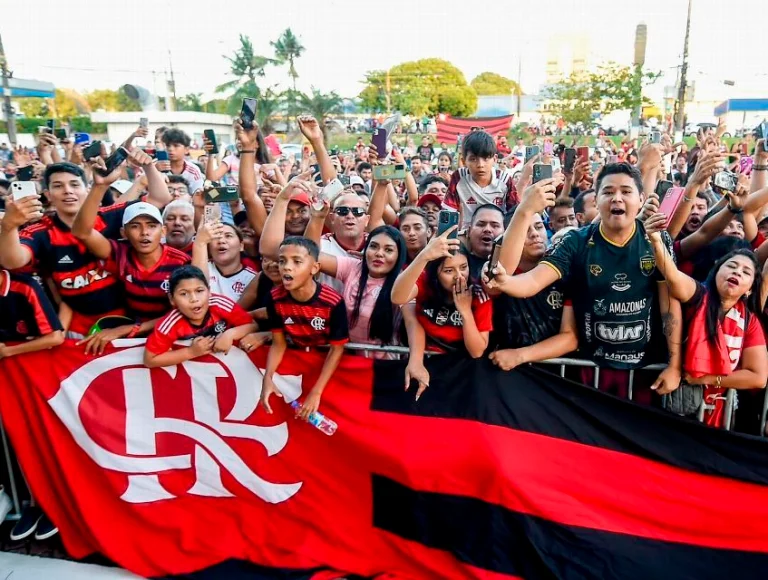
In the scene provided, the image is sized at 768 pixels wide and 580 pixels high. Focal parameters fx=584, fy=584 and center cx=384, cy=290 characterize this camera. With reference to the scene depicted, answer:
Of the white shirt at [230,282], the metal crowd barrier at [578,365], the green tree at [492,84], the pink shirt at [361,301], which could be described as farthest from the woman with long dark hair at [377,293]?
the green tree at [492,84]

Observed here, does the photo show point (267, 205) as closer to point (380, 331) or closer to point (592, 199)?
point (380, 331)

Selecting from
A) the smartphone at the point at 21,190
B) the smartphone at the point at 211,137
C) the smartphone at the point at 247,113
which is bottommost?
the smartphone at the point at 21,190

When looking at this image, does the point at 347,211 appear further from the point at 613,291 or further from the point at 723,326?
the point at 723,326

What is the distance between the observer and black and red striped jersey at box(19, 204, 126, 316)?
138 inches

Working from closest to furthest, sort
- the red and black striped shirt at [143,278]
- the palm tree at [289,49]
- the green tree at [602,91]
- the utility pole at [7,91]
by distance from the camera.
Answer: the red and black striped shirt at [143,278], the utility pole at [7,91], the green tree at [602,91], the palm tree at [289,49]

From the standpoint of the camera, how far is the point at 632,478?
9.21ft

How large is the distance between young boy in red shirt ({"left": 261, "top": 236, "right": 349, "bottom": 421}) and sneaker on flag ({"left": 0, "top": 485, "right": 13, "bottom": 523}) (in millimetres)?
1922

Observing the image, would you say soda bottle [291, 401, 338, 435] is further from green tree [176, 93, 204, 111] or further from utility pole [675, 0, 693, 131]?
green tree [176, 93, 204, 111]

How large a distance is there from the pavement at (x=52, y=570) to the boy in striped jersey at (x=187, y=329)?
3.93ft

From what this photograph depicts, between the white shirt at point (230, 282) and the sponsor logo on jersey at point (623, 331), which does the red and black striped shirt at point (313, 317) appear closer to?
the white shirt at point (230, 282)

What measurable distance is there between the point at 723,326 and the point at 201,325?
272 cm

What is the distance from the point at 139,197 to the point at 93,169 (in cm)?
187

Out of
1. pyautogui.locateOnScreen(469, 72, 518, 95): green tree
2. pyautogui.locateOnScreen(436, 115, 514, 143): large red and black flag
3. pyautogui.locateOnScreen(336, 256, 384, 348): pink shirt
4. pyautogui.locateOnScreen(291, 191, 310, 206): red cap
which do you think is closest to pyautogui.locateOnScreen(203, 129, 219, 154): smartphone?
pyautogui.locateOnScreen(291, 191, 310, 206): red cap

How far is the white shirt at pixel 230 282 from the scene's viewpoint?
3.91m
